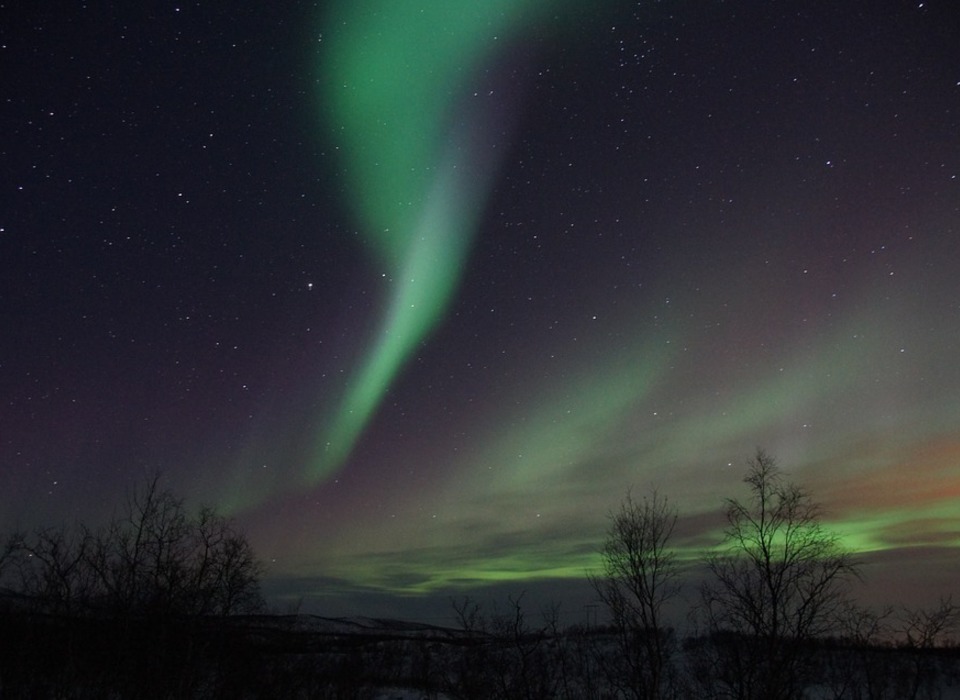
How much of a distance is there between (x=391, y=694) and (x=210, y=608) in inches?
979

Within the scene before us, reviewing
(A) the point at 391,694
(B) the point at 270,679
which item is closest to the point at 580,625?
(A) the point at 391,694

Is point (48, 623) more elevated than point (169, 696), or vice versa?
point (48, 623)

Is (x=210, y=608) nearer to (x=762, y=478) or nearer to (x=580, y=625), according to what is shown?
(x=762, y=478)

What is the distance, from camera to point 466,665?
75.7 metres

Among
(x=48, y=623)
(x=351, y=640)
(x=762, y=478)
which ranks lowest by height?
(x=351, y=640)

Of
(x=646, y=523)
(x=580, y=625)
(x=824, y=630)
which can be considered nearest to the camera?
(x=824, y=630)

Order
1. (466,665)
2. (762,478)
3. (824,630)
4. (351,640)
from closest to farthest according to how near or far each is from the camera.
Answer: (824,630)
(762,478)
(466,665)
(351,640)

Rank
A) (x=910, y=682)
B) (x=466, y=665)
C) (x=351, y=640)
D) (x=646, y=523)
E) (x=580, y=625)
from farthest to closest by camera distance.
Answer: (x=351, y=640), (x=580, y=625), (x=466, y=665), (x=910, y=682), (x=646, y=523)

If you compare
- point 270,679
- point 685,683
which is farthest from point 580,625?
point 270,679

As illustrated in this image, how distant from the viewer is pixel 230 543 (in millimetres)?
43031

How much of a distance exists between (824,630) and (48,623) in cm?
4896

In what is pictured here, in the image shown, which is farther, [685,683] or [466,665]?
[466,665]

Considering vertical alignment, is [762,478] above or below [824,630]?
above

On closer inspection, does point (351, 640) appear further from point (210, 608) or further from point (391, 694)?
point (210, 608)
